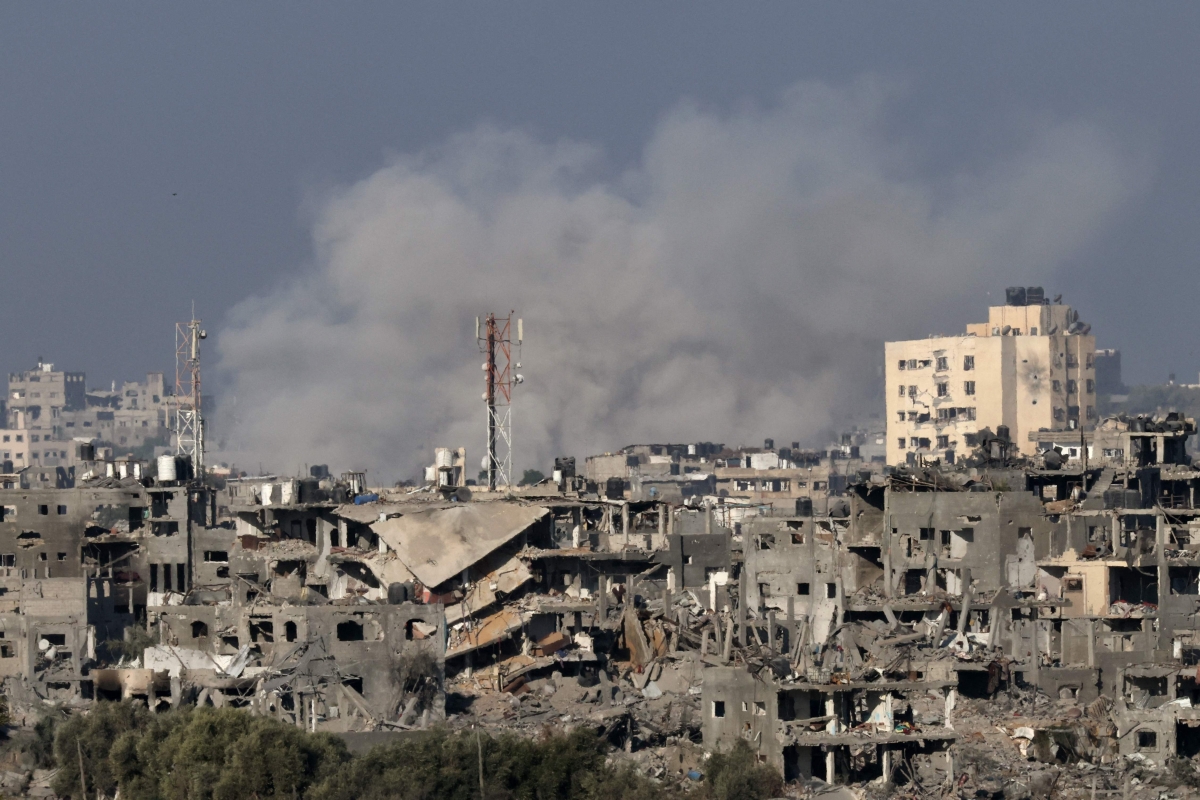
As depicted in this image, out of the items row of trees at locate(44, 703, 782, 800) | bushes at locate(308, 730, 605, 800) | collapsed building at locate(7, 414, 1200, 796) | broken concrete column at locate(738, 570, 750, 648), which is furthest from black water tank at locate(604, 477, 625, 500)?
bushes at locate(308, 730, 605, 800)

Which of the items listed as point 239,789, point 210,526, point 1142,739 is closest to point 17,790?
point 239,789

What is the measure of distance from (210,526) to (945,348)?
6153 centimetres

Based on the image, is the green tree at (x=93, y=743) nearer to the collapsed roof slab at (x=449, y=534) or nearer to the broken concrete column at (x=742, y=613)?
the collapsed roof slab at (x=449, y=534)

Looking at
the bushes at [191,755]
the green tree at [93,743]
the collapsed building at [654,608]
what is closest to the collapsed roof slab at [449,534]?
the collapsed building at [654,608]

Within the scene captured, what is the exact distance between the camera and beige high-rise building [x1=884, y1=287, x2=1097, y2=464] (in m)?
123

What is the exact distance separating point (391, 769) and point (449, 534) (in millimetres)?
14337

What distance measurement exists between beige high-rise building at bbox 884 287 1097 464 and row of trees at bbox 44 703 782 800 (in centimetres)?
7968

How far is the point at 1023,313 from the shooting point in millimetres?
127938

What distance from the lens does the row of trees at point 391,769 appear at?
1610 inches

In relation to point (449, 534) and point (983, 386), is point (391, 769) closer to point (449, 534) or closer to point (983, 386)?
point (449, 534)

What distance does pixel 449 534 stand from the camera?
55469 millimetres

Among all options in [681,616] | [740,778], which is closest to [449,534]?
[681,616]

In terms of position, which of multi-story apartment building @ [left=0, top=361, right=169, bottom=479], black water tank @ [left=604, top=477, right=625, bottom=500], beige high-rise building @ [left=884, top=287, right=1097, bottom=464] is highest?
multi-story apartment building @ [left=0, top=361, right=169, bottom=479]

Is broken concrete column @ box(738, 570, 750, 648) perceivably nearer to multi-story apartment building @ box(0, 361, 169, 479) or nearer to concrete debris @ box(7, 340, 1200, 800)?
concrete debris @ box(7, 340, 1200, 800)
